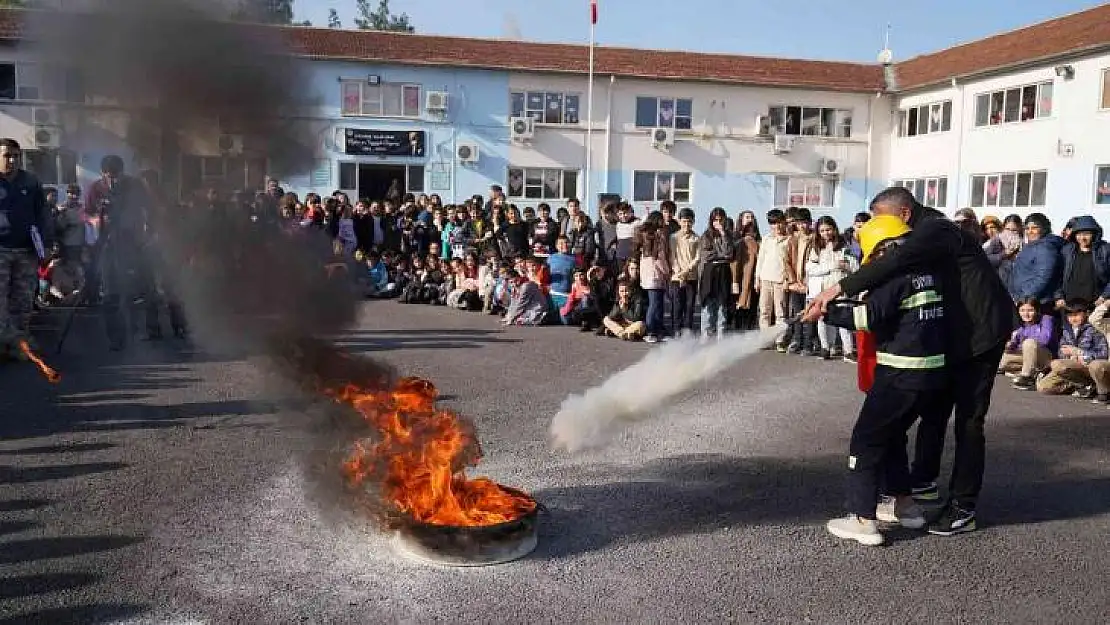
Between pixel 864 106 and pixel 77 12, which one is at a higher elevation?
pixel 864 106

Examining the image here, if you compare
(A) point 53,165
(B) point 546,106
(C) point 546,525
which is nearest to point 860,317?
(C) point 546,525

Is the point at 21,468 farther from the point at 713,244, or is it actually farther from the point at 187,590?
the point at 713,244

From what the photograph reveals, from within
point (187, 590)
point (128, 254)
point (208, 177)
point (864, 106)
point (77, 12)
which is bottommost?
point (187, 590)

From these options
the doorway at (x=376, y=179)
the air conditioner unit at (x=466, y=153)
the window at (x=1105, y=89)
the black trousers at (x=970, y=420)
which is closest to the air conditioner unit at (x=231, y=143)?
the black trousers at (x=970, y=420)

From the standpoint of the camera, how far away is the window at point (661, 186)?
29.6 m

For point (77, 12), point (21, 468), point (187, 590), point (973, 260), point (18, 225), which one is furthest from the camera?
point (18, 225)

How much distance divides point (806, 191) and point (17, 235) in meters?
27.2

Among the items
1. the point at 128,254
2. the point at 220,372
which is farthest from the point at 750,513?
the point at 128,254

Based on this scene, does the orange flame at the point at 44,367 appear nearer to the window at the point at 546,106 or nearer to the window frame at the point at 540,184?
the window frame at the point at 540,184

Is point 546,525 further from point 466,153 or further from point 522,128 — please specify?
point 522,128

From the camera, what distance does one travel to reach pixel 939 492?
5.61 m

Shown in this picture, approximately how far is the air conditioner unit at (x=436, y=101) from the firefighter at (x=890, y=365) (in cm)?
2359

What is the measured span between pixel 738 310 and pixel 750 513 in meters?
7.79

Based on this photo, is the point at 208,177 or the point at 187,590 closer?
the point at 187,590
